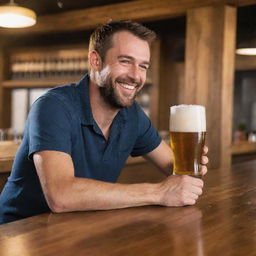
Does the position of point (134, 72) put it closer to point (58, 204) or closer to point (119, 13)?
point (58, 204)

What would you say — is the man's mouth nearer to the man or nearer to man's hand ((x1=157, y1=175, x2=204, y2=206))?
the man

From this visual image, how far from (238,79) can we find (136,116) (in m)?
5.18

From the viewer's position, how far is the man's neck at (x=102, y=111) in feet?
5.82

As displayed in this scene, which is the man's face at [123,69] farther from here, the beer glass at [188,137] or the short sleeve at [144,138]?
the beer glass at [188,137]

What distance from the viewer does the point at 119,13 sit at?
4.62 m

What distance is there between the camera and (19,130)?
6992 mm

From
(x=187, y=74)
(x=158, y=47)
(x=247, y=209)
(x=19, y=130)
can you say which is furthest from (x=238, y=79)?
(x=247, y=209)

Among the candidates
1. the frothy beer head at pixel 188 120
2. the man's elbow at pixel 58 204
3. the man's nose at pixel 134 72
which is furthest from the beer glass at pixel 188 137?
the man's elbow at pixel 58 204

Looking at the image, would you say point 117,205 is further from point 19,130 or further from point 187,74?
point 19,130

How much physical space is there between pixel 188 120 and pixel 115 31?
1.80ft

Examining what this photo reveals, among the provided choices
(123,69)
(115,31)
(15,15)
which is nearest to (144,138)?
(123,69)

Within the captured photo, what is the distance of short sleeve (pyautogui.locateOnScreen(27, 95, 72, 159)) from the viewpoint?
1434 millimetres

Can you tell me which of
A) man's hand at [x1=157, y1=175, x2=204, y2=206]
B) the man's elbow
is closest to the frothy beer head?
man's hand at [x1=157, y1=175, x2=204, y2=206]

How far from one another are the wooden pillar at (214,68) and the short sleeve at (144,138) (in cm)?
212
